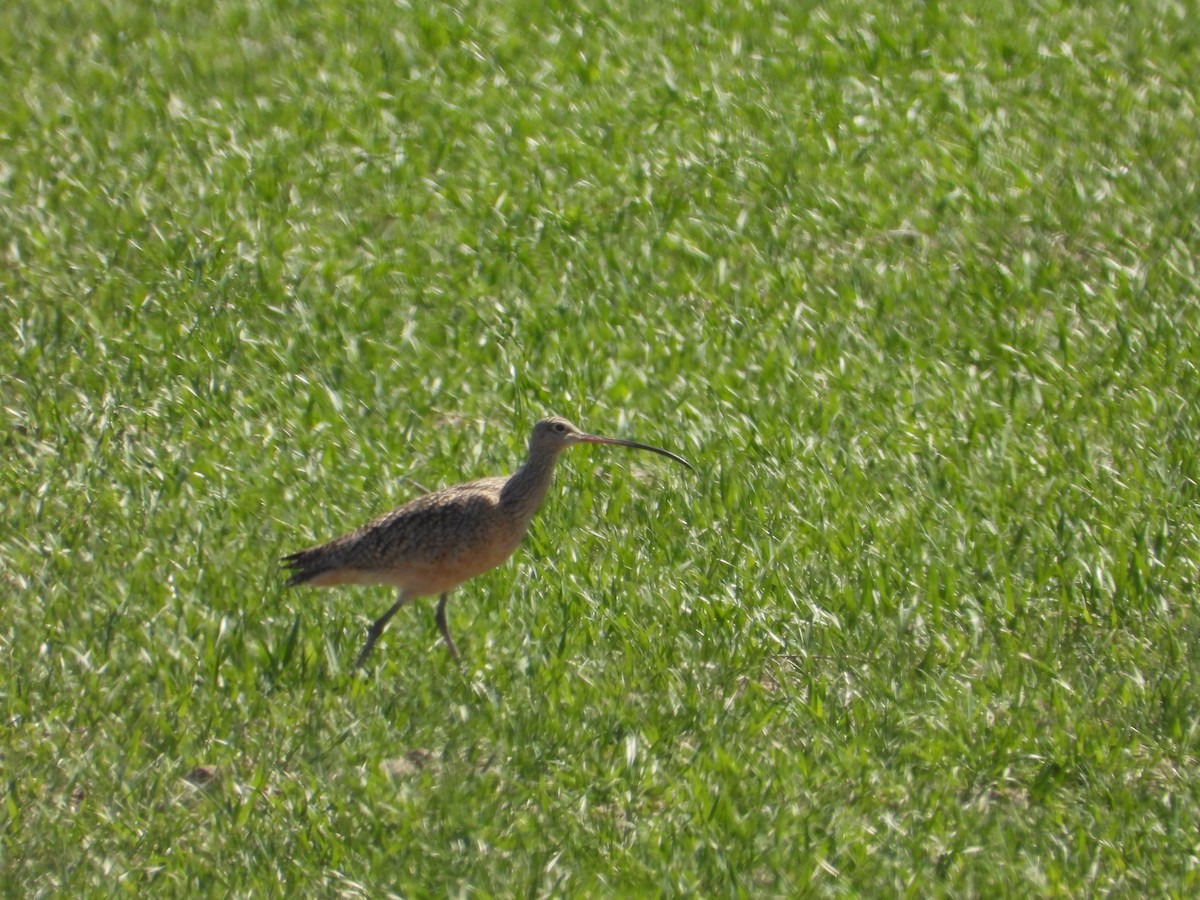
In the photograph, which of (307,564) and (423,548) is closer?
(423,548)

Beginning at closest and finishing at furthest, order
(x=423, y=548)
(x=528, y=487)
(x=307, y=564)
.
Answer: (x=423, y=548), (x=307, y=564), (x=528, y=487)

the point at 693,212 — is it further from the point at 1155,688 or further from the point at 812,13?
the point at 1155,688

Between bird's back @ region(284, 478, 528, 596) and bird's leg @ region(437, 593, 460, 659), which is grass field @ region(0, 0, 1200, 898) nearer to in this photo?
bird's leg @ region(437, 593, 460, 659)

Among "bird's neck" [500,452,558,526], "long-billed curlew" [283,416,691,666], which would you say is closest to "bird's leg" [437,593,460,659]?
"long-billed curlew" [283,416,691,666]

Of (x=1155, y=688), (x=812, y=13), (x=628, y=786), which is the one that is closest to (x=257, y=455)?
(x=628, y=786)

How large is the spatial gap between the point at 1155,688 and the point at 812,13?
21.4 feet

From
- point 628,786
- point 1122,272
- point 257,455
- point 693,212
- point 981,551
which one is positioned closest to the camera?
point 628,786

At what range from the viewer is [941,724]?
19.4 feet

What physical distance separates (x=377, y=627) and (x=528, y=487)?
29.4 inches

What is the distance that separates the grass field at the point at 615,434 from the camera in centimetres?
557

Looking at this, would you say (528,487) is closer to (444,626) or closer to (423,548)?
(423,548)

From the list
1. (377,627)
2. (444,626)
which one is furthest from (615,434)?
(377,627)

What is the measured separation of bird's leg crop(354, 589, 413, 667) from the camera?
6332 millimetres

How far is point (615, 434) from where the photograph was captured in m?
7.84
